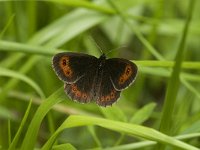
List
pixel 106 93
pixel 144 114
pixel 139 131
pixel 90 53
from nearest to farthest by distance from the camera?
pixel 139 131, pixel 106 93, pixel 144 114, pixel 90 53

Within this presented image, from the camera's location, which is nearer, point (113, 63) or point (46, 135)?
point (113, 63)

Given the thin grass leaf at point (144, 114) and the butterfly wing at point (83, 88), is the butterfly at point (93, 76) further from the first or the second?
the thin grass leaf at point (144, 114)

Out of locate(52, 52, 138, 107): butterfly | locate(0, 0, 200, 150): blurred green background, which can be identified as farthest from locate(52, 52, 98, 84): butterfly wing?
locate(0, 0, 200, 150): blurred green background

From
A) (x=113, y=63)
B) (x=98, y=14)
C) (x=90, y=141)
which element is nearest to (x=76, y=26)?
(x=98, y=14)

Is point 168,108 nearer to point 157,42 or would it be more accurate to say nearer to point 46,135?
point 46,135

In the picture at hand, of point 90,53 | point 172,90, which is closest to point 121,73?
point 172,90

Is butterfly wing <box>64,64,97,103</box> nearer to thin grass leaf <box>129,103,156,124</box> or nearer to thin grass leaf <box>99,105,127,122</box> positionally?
thin grass leaf <box>99,105,127,122</box>

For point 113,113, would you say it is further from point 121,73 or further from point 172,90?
point 172,90
